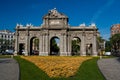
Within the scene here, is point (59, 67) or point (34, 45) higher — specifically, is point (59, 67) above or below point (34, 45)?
below

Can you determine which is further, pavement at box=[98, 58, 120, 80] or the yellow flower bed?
the yellow flower bed

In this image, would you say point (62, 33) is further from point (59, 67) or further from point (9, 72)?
point (9, 72)

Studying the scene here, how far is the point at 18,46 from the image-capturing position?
8344cm

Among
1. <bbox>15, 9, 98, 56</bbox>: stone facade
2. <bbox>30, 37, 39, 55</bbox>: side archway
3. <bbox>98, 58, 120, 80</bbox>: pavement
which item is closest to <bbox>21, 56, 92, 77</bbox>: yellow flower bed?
<bbox>98, 58, 120, 80</bbox>: pavement

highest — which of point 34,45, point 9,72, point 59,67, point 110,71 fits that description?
point 34,45

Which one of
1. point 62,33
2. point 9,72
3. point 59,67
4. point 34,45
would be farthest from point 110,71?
point 34,45

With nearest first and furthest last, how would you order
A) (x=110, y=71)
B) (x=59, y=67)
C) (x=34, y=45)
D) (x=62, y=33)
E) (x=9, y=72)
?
(x=9, y=72)
(x=110, y=71)
(x=59, y=67)
(x=62, y=33)
(x=34, y=45)

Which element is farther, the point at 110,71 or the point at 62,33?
the point at 62,33

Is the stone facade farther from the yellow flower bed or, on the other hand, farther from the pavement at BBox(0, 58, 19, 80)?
the pavement at BBox(0, 58, 19, 80)

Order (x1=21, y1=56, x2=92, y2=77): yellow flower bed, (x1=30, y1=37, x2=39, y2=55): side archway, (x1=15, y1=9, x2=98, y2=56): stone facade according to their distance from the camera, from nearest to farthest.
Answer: (x1=21, y1=56, x2=92, y2=77): yellow flower bed → (x1=15, y1=9, x2=98, y2=56): stone facade → (x1=30, y1=37, x2=39, y2=55): side archway

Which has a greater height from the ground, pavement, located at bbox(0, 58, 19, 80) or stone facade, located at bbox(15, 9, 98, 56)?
stone facade, located at bbox(15, 9, 98, 56)

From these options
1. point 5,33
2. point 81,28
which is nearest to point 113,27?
point 5,33

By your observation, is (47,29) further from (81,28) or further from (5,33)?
(5,33)

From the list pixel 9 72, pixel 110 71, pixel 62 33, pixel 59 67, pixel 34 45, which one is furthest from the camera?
pixel 34 45
